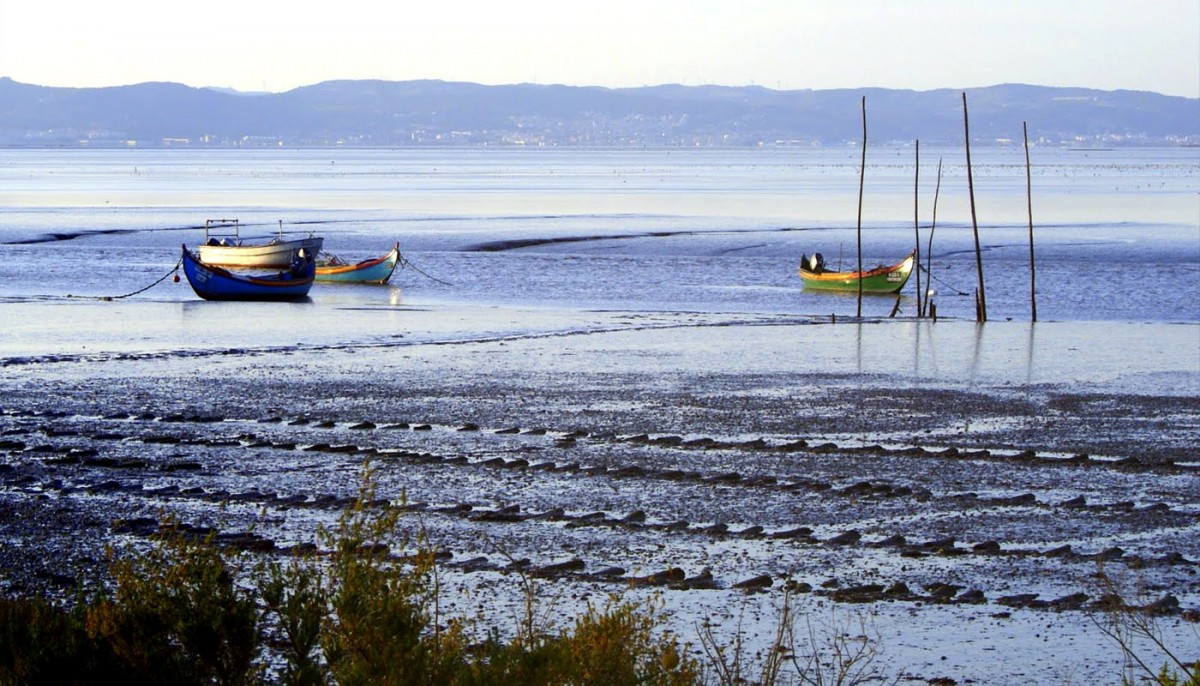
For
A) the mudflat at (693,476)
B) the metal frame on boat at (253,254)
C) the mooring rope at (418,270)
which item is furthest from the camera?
the mooring rope at (418,270)

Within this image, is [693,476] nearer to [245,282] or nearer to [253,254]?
[245,282]

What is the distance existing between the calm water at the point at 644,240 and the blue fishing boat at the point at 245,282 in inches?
26.6

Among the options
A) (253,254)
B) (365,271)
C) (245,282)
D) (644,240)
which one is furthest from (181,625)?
(644,240)

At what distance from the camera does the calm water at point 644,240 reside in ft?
122

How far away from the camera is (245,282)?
3481 centimetres

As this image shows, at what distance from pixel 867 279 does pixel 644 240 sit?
2075 cm

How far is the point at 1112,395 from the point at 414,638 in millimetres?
14596

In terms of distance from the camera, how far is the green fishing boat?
126ft

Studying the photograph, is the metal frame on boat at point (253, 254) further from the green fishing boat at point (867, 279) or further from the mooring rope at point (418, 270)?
the green fishing boat at point (867, 279)

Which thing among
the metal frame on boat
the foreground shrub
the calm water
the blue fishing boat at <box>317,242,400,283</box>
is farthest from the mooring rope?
the foreground shrub

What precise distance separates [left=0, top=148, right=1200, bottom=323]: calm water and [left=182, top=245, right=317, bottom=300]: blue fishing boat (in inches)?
26.6

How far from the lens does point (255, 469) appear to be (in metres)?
12.8

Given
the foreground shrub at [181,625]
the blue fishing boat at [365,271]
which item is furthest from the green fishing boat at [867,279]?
the foreground shrub at [181,625]

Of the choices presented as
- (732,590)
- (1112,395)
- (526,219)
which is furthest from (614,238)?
(732,590)
